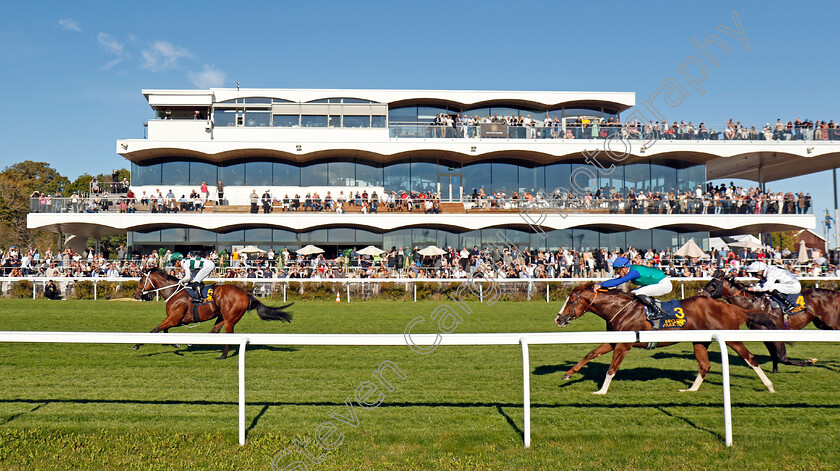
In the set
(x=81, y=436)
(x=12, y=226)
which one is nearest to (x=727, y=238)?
(x=81, y=436)

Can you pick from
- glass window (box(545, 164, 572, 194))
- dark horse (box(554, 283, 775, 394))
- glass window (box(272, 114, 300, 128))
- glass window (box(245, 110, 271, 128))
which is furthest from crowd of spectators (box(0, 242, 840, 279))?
dark horse (box(554, 283, 775, 394))

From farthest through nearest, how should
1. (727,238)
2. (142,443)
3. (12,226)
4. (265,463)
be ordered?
(12,226) → (727,238) → (142,443) → (265,463)

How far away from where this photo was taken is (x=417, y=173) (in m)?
29.4

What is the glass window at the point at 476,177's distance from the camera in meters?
29.5

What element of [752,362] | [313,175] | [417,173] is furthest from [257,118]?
[752,362]

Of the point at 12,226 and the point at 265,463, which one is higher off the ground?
the point at 12,226

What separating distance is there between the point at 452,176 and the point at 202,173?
11.8 metres

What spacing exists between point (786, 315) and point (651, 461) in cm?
509

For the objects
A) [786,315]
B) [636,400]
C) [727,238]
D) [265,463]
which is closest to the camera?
[265,463]

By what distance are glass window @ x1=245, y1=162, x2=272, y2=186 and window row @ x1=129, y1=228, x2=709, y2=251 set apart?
2.56 meters

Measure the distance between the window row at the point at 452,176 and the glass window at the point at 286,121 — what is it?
181cm

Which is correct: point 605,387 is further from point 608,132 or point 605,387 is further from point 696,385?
point 608,132

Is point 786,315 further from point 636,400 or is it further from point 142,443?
point 142,443

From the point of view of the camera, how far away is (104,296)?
1939 cm
